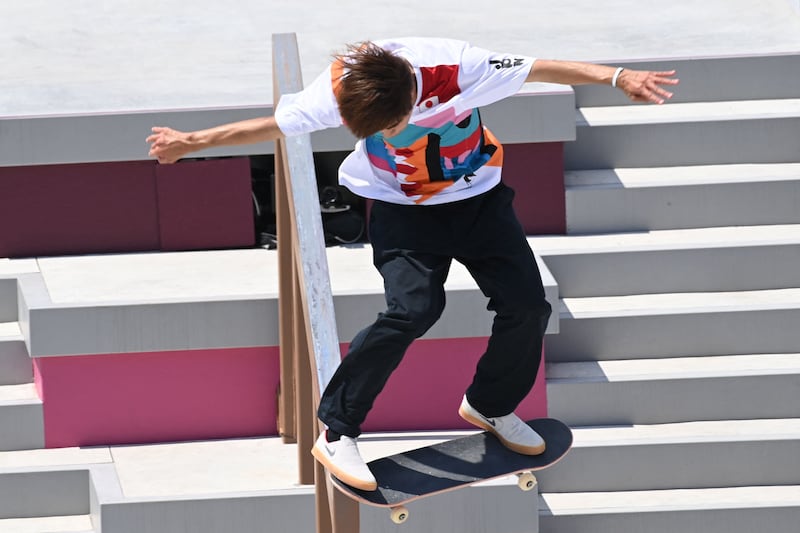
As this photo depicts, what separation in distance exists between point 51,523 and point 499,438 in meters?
1.94

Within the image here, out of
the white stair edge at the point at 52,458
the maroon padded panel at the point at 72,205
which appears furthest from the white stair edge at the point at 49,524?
the maroon padded panel at the point at 72,205

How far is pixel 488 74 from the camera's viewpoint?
4.41m

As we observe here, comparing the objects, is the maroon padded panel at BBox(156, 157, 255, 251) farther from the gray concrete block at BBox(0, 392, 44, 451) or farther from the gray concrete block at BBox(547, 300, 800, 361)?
the gray concrete block at BBox(547, 300, 800, 361)

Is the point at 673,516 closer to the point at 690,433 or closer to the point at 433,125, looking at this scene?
the point at 690,433

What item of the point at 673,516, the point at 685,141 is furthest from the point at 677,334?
the point at 685,141

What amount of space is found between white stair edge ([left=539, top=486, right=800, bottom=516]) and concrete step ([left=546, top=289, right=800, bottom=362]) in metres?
0.57

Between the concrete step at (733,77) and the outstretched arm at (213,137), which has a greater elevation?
the outstretched arm at (213,137)

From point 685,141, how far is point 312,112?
3211 mm

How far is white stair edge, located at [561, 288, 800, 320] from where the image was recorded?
6449mm

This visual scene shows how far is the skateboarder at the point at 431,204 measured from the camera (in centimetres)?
431

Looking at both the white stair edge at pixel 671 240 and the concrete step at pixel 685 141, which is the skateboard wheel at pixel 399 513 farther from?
the concrete step at pixel 685 141

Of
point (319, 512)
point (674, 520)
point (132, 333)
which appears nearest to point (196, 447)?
point (132, 333)

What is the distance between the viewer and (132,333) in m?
6.13

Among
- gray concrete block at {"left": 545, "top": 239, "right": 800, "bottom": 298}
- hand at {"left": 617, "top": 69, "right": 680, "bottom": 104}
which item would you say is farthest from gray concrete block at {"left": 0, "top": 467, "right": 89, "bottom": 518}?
hand at {"left": 617, "top": 69, "right": 680, "bottom": 104}
